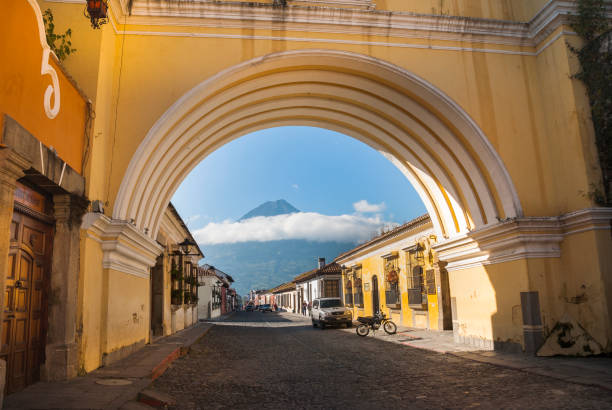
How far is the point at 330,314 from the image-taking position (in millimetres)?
19906

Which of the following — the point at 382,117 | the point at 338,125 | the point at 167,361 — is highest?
the point at 338,125

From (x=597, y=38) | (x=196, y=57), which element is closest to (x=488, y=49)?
(x=597, y=38)

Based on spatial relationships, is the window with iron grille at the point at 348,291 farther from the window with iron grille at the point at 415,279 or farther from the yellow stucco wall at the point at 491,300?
the yellow stucco wall at the point at 491,300

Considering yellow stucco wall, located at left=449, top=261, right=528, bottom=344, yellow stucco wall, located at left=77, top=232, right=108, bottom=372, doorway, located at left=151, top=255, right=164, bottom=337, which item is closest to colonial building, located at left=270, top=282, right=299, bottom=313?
doorway, located at left=151, top=255, right=164, bottom=337

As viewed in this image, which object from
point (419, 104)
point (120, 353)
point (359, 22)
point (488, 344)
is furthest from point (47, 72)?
point (488, 344)

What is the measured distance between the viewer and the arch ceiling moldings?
8422 mm

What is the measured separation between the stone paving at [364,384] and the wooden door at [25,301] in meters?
1.65

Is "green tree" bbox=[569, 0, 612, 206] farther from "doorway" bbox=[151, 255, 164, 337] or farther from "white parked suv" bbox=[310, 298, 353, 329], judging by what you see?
"white parked suv" bbox=[310, 298, 353, 329]

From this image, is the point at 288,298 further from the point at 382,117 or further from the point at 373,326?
the point at 382,117

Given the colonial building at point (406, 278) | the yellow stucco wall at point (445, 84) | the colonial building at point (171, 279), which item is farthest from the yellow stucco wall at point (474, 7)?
the colonial building at point (171, 279)

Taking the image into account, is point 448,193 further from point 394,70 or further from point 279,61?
point 279,61

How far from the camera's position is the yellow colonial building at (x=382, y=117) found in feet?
24.5

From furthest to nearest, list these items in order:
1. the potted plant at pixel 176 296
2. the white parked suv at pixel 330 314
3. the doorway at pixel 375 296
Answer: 1. the doorway at pixel 375 296
2. the white parked suv at pixel 330 314
3. the potted plant at pixel 176 296

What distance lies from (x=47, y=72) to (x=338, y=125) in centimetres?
760
